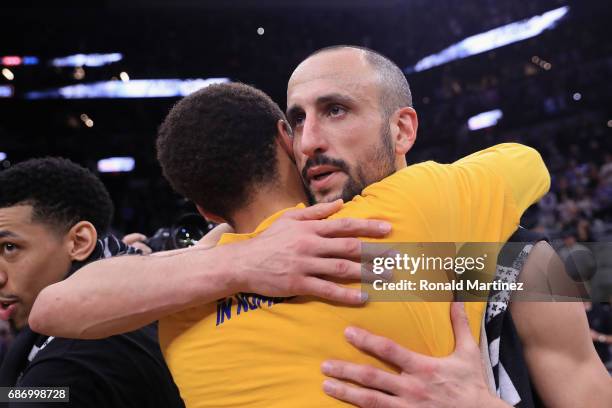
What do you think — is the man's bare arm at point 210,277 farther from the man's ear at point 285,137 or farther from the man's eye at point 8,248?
the man's eye at point 8,248

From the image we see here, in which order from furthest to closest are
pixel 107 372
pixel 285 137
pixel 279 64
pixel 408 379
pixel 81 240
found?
pixel 279 64 → pixel 81 240 → pixel 107 372 → pixel 285 137 → pixel 408 379

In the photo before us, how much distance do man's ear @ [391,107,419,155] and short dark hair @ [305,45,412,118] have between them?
20mm

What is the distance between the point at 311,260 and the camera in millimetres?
1064

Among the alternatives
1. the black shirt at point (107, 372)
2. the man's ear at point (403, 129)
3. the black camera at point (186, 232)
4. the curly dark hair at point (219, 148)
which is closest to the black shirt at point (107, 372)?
the black shirt at point (107, 372)

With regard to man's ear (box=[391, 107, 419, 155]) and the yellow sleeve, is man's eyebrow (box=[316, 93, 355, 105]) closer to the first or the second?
man's ear (box=[391, 107, 419, 155])

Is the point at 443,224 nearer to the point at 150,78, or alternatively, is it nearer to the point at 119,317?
the point at 119,317

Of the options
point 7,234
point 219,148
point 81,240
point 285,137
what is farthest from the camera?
point 81,240

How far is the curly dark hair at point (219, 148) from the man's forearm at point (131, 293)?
0.14m

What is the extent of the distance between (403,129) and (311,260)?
1.92 feet

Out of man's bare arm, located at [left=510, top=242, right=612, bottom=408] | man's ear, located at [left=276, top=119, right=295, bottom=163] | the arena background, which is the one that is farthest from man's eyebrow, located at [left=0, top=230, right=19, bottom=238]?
the arena background

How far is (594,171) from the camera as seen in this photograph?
9.67m

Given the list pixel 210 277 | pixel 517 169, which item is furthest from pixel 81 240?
pixel 517 169

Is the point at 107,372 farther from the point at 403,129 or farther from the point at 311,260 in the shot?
the point at 403,129

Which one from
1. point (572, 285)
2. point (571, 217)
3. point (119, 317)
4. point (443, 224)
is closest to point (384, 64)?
point (443, 224)
